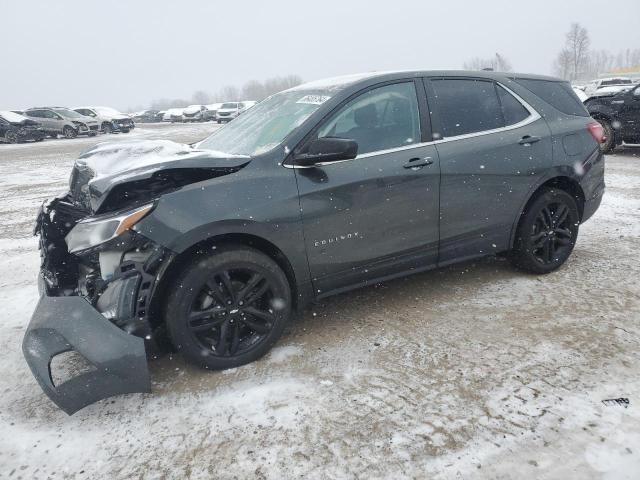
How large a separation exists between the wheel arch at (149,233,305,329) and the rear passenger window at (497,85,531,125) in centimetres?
215

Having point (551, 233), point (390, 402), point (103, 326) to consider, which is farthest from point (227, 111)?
point (390, 402)

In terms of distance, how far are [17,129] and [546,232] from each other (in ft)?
85.4

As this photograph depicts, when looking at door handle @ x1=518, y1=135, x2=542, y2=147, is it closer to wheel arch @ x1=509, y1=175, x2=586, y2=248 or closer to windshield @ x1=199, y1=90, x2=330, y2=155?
wheel arch @ x1=509, y1=175, x2=586, y2=248

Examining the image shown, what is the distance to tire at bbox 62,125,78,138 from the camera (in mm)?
25078

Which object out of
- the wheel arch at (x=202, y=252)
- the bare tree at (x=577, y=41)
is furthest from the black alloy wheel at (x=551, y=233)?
the bare tree at (x=577, y=41)

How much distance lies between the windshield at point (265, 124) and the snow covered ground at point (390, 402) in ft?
4.37

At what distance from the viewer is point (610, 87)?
13898 mm

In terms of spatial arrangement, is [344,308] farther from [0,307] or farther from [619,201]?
[619,201]

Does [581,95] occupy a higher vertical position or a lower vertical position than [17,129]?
lower

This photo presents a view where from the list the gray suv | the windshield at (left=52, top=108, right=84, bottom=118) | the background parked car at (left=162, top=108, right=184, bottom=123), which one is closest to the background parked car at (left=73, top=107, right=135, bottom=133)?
the windshield at (left=52, top=108, right=84, bottom=118)

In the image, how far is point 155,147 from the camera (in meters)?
3.28

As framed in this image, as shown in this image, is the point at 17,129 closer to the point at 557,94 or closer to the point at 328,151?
the point at 328,151

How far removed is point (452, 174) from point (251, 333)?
5.84 feet

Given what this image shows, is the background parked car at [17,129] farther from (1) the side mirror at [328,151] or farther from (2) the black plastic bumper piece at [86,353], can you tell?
(1) the side mirror at [328,151]
